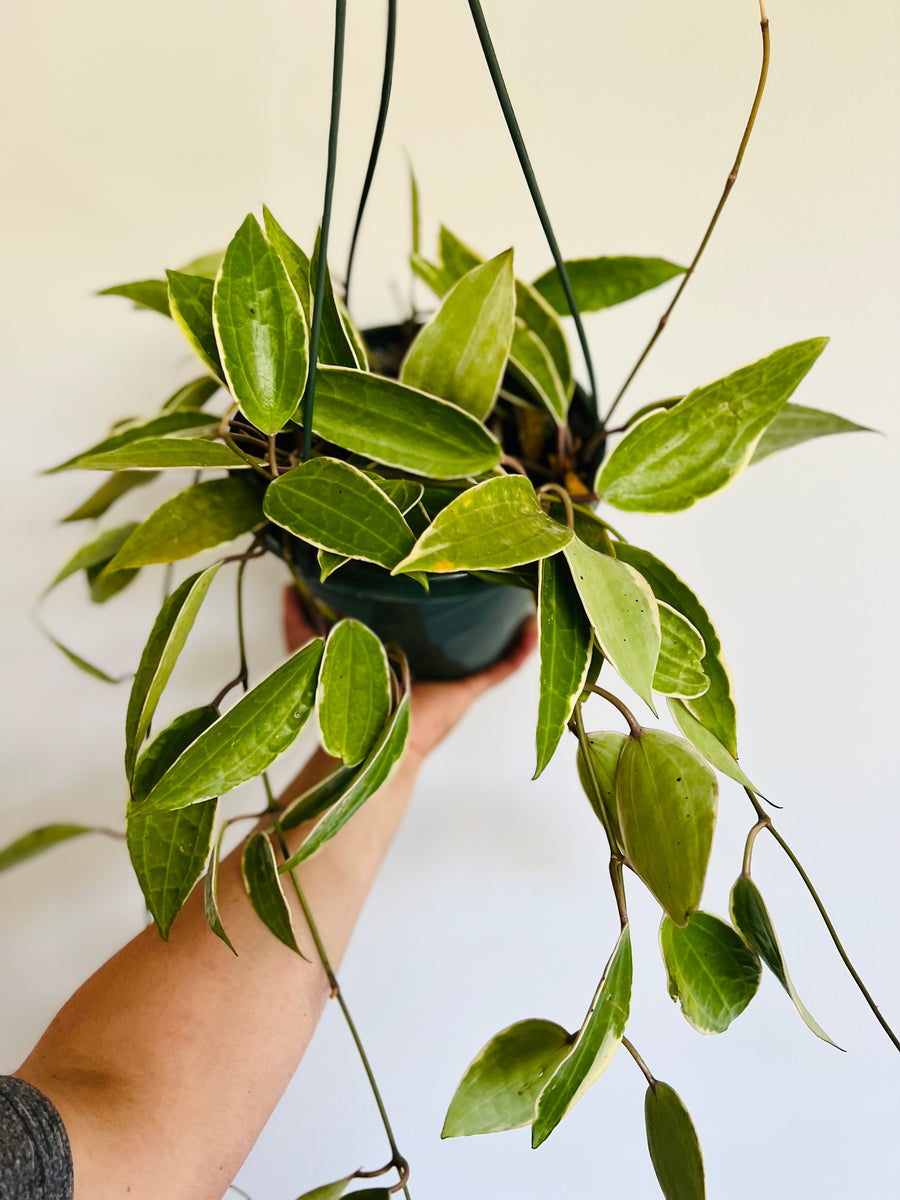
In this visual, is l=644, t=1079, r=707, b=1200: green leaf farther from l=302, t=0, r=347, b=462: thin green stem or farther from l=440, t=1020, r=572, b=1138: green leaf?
l=302, t=0, r=347, b=462: thin green stem

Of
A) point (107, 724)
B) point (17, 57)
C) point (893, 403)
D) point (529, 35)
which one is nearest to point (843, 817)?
point (893, 403)

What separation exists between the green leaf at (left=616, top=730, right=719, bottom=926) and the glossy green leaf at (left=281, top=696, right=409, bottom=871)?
4.8 inches

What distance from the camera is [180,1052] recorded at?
20.6 inches

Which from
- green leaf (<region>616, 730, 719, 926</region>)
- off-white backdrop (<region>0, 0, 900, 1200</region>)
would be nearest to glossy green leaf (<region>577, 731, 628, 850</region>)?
green leaf (<region>616, 730, 719, 926</region>)

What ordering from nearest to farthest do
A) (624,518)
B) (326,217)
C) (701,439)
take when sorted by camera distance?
(326,217)
(701,439)
(624,518)

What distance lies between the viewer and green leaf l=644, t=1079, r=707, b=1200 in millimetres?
431

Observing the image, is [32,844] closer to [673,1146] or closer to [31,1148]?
[31,1148]

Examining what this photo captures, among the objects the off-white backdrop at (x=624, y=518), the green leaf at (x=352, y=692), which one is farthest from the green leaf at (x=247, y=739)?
the off-white backdrop at (x=624, y=518)

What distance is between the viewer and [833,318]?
0.85m

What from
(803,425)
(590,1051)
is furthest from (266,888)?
(803,425)

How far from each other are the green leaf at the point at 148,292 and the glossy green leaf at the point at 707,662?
358mm

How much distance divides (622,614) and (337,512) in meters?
0.14

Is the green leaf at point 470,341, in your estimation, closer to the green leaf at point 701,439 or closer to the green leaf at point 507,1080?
the green leaf at point 701,439

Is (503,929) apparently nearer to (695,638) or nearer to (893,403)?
(695,638)
